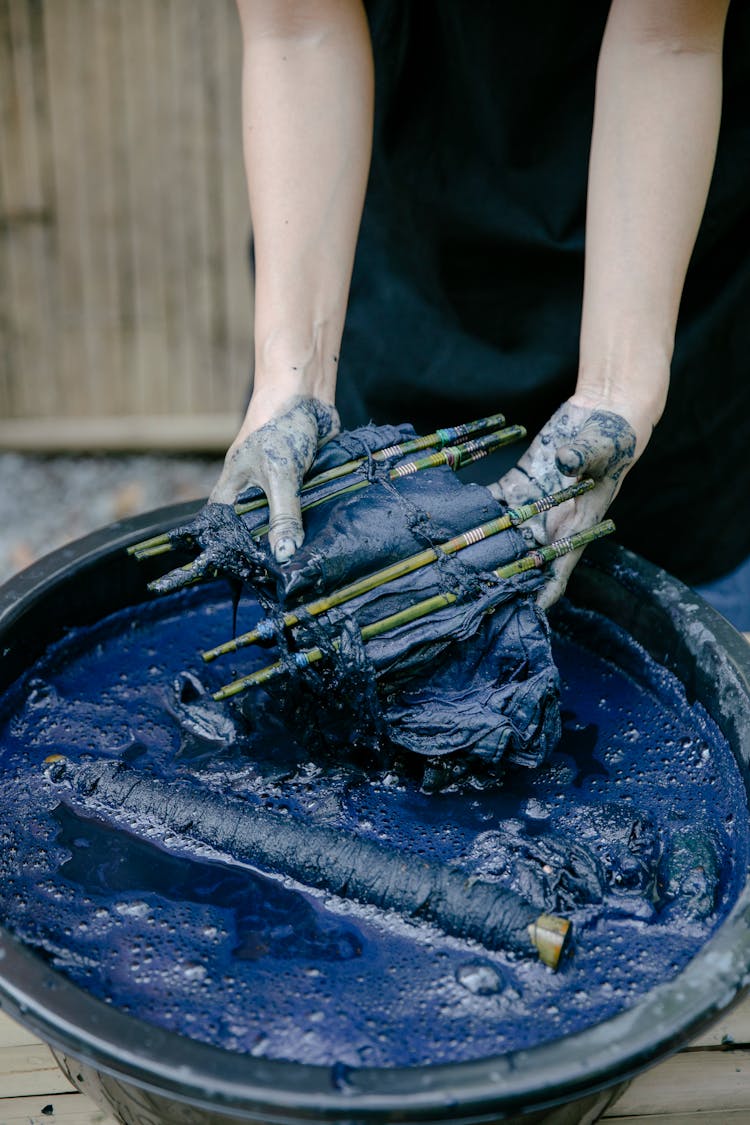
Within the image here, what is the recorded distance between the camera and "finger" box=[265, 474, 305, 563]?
51.7 inches

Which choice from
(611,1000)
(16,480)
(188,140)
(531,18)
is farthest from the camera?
(16,480)

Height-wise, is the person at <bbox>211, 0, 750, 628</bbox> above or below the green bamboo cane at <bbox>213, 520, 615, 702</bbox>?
above

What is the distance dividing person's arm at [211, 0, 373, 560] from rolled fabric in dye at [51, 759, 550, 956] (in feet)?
1.53

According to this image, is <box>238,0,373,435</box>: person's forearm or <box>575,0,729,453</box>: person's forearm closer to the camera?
<box>575,0,729,453</box>: person's forearm

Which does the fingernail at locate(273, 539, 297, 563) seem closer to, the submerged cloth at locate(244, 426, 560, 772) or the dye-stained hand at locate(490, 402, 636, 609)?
the submerged cloth at locate(244, 426, 560, 772)

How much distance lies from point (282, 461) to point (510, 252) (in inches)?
29.8

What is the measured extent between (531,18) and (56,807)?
4.99ft

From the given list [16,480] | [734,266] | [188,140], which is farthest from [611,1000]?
[16,480]

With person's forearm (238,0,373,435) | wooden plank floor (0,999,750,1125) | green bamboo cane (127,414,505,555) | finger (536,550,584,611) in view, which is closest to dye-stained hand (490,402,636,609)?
finger (536,550,584,611)

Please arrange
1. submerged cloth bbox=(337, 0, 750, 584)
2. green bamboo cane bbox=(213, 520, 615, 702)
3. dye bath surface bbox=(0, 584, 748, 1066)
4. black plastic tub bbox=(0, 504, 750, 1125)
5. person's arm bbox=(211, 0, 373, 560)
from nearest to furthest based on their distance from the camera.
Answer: black plastic tub bbox=(0, 504, 750, 1125) < dye bath surface bbox=(0, 584, 748, 1066) < green bamboo cane bbox=(213, 520, 615, 702) < person's arm bbox=(211, 0, 373, 560) < submerged cloth bbox=(337, 0, 750, 584)

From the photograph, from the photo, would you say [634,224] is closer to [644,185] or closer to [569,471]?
[644,185]

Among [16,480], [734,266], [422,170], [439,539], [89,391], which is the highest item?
[422,170]

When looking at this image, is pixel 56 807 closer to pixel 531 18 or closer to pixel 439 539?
pixel 439 539

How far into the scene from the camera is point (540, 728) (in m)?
1.33
